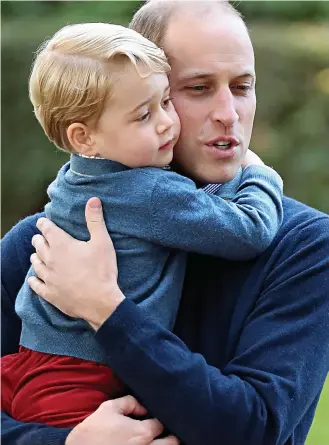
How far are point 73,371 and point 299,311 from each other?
1.75 feet

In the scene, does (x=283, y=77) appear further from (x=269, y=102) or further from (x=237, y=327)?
(x=237, y=327)

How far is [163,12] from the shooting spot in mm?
2307

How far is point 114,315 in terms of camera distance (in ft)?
6.42

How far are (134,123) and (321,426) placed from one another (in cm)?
447

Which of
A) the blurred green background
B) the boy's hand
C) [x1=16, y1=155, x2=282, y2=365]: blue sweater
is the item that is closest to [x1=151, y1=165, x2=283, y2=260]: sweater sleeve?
[x1=16, y1=155, x2=282, y2=365]: blue sweater

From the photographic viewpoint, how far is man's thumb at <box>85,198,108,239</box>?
2.07m

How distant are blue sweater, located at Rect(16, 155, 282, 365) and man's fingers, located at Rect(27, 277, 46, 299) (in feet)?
0.11

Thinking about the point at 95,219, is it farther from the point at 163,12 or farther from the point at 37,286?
the point at 163,12

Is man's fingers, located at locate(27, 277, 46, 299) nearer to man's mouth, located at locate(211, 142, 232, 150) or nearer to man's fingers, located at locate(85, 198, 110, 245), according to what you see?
man's fingers, located at locate(85, 198, 110, 245)

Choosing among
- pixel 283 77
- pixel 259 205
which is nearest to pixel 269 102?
pixel 283 77

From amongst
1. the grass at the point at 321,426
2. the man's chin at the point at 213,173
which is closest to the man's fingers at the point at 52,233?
the man's chin at the point at 213,173

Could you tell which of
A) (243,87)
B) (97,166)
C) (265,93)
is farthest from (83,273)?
(265,93)

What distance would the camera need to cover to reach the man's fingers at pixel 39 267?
2.14m

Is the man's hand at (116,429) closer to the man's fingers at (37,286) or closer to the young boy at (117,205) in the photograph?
the young boy at (117,205)
